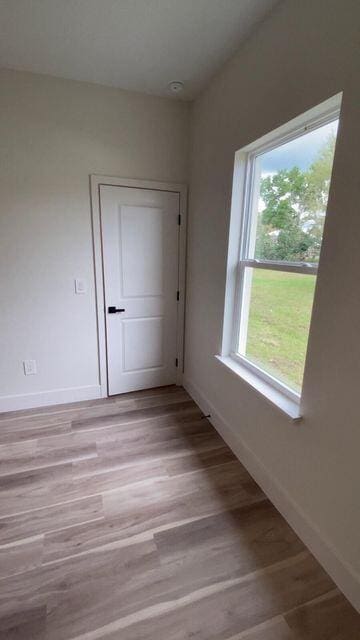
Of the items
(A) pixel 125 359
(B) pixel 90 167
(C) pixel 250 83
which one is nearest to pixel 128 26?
(C) pixel 250 83

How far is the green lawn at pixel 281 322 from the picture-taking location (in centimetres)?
154

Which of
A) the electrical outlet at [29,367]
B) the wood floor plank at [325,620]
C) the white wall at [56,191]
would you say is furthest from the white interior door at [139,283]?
the wood floor plank at [325,620]

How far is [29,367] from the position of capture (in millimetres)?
2537

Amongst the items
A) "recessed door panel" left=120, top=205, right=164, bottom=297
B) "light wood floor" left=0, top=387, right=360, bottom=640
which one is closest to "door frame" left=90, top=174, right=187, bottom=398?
"recessed door panel" left=120, top=205, right=164, bottom=297

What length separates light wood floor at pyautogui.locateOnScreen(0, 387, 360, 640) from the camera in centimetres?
115

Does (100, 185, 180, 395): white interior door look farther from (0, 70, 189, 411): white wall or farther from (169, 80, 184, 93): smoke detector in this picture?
(169, 80, 184, 93): smoke detector

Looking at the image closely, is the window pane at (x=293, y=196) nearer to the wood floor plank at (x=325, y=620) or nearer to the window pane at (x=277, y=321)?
the window pane at (x=277, y=321)

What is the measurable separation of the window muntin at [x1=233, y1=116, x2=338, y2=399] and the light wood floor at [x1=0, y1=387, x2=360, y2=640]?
0.78 meters

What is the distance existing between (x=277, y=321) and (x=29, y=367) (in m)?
2.10

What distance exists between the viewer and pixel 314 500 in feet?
4.64

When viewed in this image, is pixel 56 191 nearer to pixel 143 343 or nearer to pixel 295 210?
pixel 143 343

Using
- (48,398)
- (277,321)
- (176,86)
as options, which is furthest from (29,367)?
(176,86)

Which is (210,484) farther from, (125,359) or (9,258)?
(9,258)

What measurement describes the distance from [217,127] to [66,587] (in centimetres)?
280
